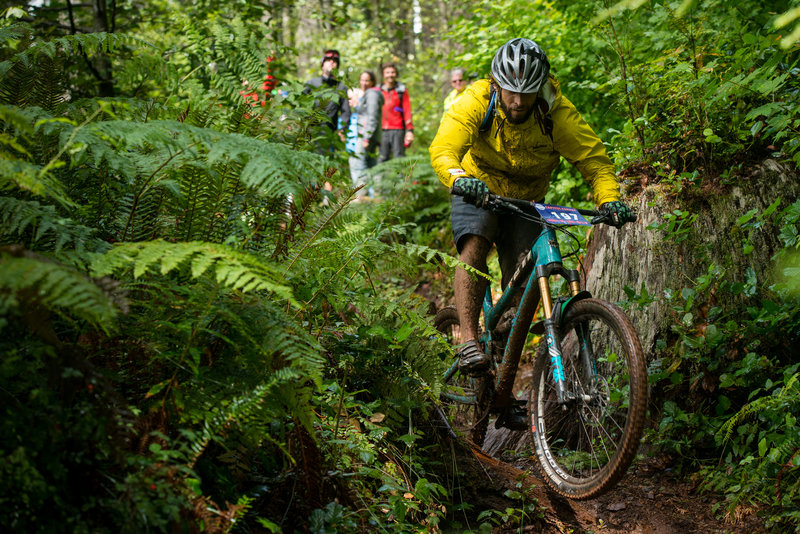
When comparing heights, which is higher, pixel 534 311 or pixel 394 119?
pixel 394 119

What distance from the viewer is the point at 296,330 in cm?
249

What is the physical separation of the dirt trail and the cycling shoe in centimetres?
56

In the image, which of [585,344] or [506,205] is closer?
[585,344]

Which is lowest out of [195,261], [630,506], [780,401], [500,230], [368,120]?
[630,506]

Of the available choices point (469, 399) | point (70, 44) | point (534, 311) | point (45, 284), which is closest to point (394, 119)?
point (469, 399)

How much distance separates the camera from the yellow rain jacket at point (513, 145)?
4.15 metres

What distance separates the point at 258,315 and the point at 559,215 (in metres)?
2.20

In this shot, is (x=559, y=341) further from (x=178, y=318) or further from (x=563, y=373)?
(x=178, y=318)

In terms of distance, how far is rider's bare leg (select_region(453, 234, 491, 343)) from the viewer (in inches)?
171

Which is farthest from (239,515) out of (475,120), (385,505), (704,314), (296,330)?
(704,314)

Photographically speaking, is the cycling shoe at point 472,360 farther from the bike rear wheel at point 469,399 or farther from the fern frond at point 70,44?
the fern frond at point 70,44

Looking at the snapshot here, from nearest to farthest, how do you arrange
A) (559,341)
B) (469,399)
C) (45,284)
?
1. (45,284)
2. (559,341)
3. (469,399)

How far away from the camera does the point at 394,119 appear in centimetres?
1340

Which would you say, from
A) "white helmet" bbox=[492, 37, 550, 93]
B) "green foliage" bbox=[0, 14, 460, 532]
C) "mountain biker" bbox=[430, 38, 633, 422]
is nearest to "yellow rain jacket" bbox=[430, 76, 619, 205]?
"mountain biker" bbox=[430, 38, 633, 422]
